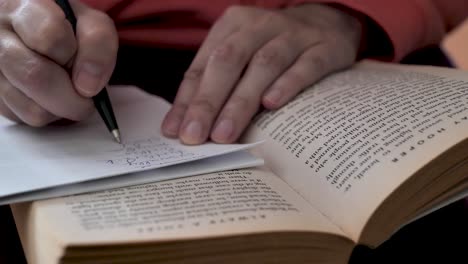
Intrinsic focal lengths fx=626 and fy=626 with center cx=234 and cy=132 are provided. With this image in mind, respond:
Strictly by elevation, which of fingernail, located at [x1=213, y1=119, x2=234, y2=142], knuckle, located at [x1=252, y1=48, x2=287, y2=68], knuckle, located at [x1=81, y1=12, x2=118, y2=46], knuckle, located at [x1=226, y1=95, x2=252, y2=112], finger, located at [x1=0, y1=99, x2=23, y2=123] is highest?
knuckle, located at [x1=81, y1=12, x2=118, y2=46]

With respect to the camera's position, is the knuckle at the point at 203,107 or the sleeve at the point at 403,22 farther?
the sleeve at the point at 403,22

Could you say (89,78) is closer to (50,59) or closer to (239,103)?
(50,59)

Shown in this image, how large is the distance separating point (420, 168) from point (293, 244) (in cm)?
10

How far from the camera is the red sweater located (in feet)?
2.19

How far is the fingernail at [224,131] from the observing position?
0.52m

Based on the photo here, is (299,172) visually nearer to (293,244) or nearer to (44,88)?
(293,244)

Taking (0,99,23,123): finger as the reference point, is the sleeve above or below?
above

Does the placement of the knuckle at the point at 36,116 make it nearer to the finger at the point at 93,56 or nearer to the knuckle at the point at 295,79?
the finger at the point at 93,56

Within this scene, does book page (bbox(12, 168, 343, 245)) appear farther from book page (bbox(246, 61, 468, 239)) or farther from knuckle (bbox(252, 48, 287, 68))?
knuckle (bbox(252, 48, 287, 68))

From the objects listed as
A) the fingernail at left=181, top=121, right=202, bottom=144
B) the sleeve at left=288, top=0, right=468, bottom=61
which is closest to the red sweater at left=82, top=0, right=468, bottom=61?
the sleeve at left=288, top=0, right=468, bottom=61

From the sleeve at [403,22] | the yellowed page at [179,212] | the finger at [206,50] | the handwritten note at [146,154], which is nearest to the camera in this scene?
the yellowed page at [179,212]

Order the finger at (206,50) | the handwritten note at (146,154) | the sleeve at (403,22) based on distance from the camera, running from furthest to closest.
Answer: the sleeve at (403,22) → the finger at (206,50) → the handwritten note at (146,154)

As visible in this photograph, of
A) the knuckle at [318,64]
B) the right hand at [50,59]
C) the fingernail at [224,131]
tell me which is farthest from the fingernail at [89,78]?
the knuckle at [318,64]

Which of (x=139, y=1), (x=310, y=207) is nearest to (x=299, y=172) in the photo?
(x=310, y=207)
